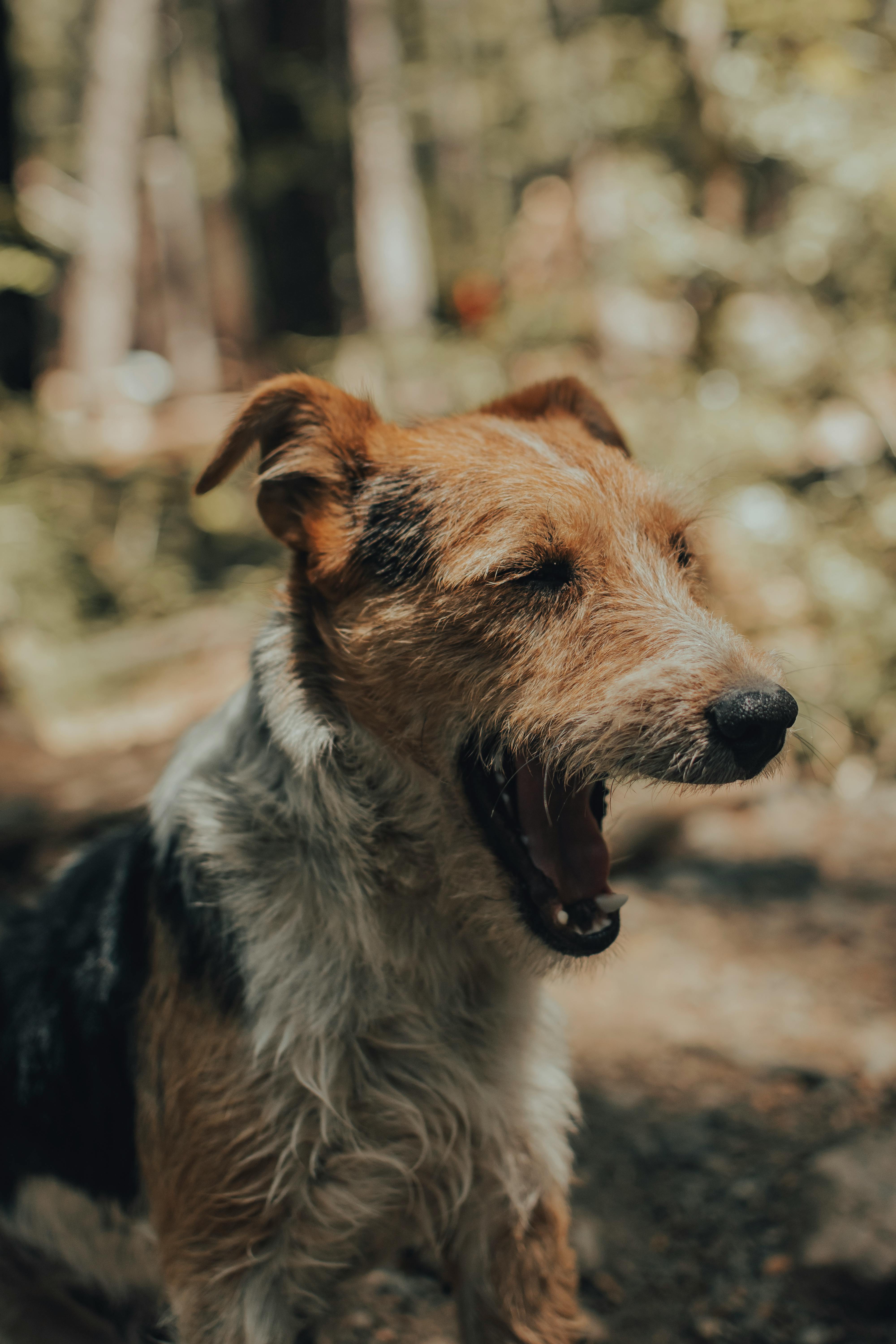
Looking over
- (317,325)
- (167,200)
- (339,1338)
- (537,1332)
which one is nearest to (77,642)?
(317,325)

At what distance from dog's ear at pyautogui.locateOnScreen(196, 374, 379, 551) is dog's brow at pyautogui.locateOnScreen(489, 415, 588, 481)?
0.37 m

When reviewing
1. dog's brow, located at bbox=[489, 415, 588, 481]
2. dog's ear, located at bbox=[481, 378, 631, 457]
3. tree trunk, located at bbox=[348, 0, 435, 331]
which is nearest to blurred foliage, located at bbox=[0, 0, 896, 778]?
dog's ear, located at bbox=[481, 378, 631, 457]

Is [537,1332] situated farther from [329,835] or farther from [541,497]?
[541,497]

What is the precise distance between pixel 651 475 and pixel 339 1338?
2639 mm

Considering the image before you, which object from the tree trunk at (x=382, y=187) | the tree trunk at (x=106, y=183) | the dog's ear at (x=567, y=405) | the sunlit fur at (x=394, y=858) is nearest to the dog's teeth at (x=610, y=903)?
the sunlit fur at (x=394, y=858)

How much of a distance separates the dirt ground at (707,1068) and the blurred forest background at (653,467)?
15mm

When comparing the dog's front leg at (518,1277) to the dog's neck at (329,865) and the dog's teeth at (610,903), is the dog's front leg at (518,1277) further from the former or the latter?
the dog's teeth at (610,903)

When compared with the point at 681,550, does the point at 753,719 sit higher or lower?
lower

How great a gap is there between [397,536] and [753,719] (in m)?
0.91

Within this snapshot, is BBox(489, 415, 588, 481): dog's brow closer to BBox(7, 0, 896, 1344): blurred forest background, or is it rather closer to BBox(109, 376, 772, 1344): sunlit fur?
BBox(109, 376, 772, 1344): sunlit fur

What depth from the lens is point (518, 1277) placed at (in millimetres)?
2471

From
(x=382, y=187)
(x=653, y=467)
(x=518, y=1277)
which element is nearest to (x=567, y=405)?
(x=653, y=467)

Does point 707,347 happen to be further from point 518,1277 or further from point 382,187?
point 518,1277

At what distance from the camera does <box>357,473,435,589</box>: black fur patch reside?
2.32 m
